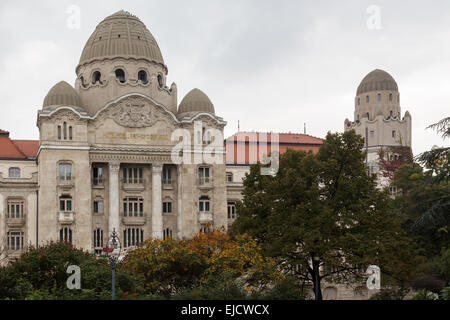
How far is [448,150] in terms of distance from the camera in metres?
29.0

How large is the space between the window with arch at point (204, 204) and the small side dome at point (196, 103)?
32.9 ft

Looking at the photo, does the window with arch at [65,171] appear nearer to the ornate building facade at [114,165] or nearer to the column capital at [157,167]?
the ornate building facade at [114,165]

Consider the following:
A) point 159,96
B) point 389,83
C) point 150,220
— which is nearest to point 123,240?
point 150,220

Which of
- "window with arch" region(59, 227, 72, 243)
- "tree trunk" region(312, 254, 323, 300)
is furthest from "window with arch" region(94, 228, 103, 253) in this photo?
"tree trunk" region(312, 254, 323, 300)

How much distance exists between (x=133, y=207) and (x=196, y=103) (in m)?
13.9

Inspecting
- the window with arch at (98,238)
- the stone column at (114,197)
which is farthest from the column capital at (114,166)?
the window with arch at (98,238)

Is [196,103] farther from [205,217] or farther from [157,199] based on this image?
[205,217]

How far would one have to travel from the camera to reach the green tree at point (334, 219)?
41031mm

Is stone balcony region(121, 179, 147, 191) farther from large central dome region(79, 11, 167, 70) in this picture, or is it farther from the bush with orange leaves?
the bush with orange leaves

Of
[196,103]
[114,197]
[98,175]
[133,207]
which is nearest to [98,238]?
[114,197]

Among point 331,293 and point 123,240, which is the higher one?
point 123,240

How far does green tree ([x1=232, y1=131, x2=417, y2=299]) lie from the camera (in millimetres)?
41031
